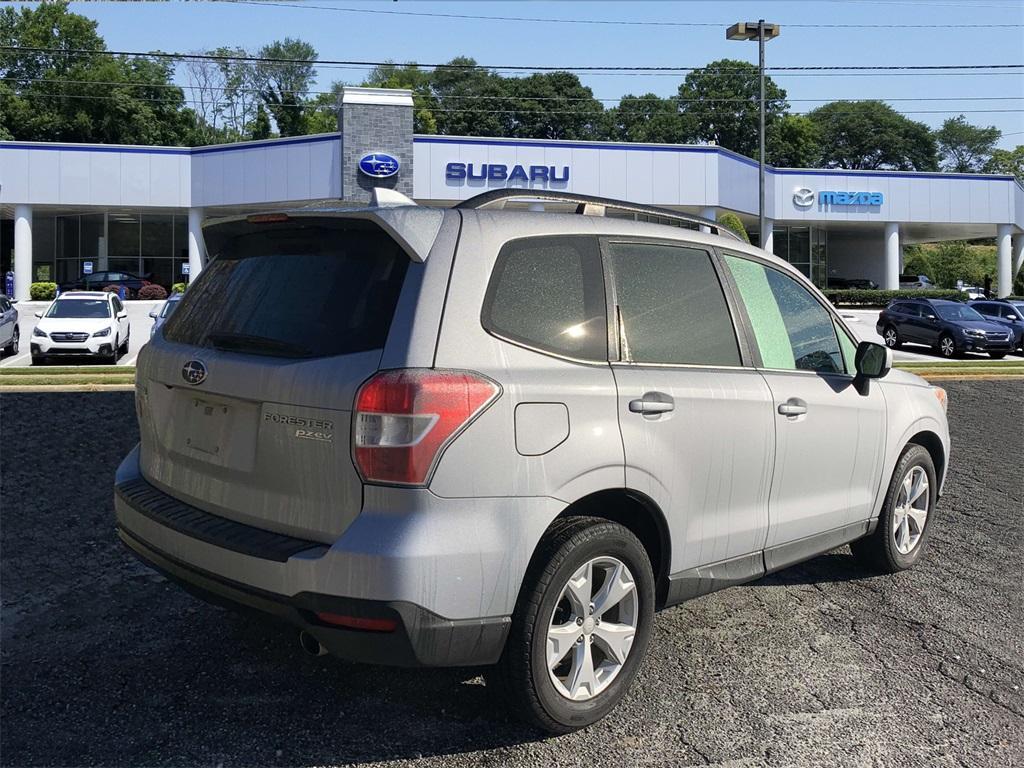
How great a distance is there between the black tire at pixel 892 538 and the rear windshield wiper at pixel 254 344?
3512mm

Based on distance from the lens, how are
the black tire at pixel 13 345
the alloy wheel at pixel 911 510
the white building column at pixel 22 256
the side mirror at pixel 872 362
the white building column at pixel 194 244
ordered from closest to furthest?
1. the side mirror at pixel 872 362
2. the alloy wheel at pixel 911 510
3. the black tire at pixel 13 345
4. the white building column at pixel 22 256
5. the white building column at pixel 194 244

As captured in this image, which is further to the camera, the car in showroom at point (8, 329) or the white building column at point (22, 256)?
the white building column at point (22, 256)

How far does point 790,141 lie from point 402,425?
97846mm

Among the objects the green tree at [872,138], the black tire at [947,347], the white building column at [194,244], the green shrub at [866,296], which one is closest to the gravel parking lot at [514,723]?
the black tire at [947,347]

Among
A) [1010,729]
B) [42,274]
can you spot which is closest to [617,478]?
[1010,729]

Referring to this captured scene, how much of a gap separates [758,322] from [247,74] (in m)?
96.7

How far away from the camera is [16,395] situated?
1023 cm

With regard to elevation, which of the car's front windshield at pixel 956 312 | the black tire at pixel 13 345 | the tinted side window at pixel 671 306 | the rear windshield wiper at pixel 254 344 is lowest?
the black tire at pixel 13 345

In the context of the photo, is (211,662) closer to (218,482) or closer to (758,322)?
(218,482)

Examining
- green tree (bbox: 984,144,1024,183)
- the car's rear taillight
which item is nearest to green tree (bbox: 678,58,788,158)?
green tree (bbox: 984,144,1024,183)

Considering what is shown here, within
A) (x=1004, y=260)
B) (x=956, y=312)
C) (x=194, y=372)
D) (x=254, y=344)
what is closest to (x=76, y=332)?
(x=194, y=372)

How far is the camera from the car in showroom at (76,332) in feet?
66.4

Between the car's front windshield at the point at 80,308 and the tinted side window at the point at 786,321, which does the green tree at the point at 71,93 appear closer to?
the car's front windshield at the point at 80,308

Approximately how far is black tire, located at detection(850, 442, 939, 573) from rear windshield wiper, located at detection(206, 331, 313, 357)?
3512 mm
